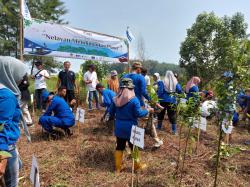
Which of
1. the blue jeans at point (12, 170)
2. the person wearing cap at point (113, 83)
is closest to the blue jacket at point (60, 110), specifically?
the person wearing cap at point (113, 83)

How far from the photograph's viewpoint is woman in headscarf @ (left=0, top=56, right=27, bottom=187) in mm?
2092

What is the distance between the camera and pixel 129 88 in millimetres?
4570

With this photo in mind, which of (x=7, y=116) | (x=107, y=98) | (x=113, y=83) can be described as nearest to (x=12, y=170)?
(x=7, y=116)

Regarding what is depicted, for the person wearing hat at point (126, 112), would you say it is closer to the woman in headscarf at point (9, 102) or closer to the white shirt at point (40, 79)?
the woman in headscarf at point (9, 102)

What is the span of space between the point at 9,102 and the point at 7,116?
0.10 metres

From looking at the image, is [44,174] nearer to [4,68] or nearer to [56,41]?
[4,68]

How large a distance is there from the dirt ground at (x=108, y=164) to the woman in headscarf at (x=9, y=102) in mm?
2052

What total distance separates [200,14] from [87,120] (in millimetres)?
11611

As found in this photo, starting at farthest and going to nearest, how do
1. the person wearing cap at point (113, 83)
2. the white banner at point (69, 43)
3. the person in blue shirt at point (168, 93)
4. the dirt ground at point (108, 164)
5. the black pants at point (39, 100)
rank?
the person wearing cap at point (113, 83), the black pants at point (39, 100), the white banner at point (69, 43), the person in blue shirt at point (168, 93), the dirt ground at point (108, 164)

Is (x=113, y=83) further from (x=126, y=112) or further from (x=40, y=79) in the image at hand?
(x=126, y=112)

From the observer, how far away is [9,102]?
2105mm

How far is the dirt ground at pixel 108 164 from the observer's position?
14.0 feet

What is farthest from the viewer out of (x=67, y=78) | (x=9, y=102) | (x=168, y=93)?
(x=67, y=78)

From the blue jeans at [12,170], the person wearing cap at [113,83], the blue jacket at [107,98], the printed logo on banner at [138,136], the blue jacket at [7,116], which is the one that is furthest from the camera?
the person wearing cap at [113,83]
